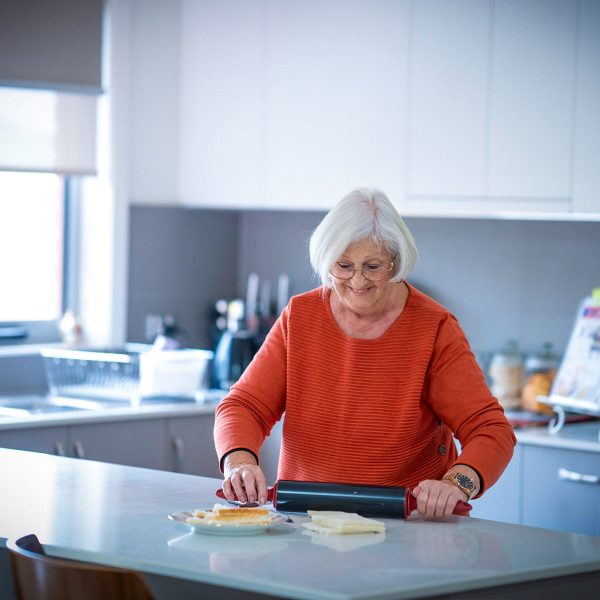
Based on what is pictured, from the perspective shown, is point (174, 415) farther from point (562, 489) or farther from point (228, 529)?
point (228, 529)

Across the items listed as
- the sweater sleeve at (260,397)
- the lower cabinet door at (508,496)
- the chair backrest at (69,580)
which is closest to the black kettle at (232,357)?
the lower cabinet door at (508,496)

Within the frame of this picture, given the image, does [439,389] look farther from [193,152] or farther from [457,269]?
[193,152]

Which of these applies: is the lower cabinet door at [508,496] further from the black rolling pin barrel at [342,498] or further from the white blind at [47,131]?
the white blind at [47,131]

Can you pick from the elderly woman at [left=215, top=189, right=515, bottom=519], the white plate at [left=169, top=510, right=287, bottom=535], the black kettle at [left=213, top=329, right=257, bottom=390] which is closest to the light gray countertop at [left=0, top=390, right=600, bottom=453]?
the black kettle at [left=213, top=329, right=257, bottom=390]

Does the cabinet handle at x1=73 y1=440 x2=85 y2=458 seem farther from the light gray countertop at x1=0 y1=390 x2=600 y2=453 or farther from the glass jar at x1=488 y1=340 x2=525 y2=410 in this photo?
the glass jar at x1=488 y1=340 x2=525 y2=410

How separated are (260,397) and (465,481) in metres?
0.53

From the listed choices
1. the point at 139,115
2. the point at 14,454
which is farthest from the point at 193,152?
the point at 14,454

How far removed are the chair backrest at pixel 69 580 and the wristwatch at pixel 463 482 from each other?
2.36 ft

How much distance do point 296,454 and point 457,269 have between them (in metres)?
1.99

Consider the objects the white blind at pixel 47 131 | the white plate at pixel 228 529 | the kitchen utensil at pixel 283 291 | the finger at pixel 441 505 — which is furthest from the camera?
the kitchen utensil at pixel 283 291

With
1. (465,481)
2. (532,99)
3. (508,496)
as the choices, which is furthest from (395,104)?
(465,481)

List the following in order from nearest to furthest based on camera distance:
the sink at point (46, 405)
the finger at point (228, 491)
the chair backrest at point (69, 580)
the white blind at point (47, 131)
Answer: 1. the chair backrest at point (69, 580)
2. the finger at point (228, 491)
3. the sink at point (46, 405)
4. the white blind at point (47, 131)

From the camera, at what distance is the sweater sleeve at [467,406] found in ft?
7.79

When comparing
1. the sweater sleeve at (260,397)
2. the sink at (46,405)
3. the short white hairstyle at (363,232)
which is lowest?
the sink at (46,405)
